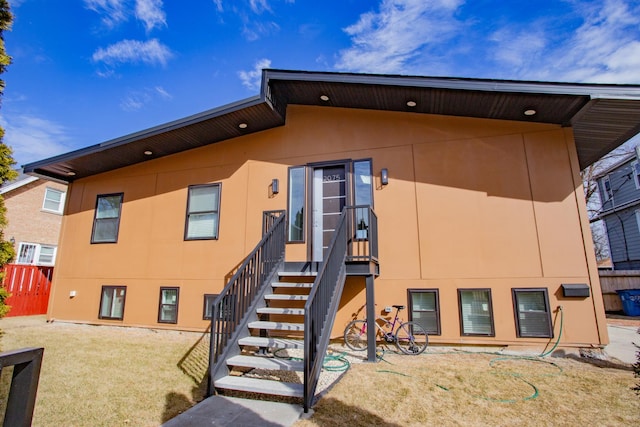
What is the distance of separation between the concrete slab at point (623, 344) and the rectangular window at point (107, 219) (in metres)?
10.3

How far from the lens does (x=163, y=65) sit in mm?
10312

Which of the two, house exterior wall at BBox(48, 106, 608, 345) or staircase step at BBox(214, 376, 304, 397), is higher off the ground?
house exterior wall at BBox(48, 106, 608, 345)

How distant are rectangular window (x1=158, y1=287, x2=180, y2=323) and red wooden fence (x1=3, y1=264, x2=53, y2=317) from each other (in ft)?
19.8

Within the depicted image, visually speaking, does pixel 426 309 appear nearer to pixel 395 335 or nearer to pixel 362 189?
pixel 395 335

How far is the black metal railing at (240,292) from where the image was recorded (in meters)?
4.10

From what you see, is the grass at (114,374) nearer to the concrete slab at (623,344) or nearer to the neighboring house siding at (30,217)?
the concrete slab at (623,344)

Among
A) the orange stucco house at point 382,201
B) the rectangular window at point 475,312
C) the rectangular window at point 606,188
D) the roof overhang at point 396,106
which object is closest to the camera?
the roof overhang at point 396,106

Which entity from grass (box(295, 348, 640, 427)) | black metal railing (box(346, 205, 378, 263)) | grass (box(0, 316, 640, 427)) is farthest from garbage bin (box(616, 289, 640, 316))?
black metal railing (box(346, 205, 378, 263))

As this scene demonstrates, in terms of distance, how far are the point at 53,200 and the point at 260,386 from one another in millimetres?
16886

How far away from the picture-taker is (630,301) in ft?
34.0

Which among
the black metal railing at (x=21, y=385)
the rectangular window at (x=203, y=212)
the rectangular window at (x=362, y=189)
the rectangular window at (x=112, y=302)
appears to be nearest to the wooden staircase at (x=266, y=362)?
the rectangular window at (x=362, y=189)

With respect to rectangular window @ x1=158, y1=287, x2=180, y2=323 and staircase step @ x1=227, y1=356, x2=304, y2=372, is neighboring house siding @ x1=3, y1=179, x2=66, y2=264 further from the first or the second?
staircase step @ x1=227, y1=356, x2=304, y2=372

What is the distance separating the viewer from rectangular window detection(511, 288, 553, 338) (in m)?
5.54

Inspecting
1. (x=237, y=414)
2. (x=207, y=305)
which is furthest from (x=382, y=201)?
(x=237, y=414)
